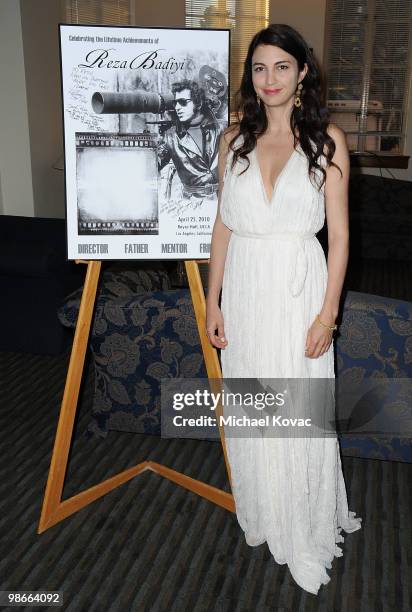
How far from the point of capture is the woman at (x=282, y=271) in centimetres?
192

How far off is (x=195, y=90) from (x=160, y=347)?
1094 millimetres

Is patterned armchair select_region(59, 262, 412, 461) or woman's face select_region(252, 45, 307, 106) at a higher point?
woman's face select_region(252, 45, 307, 106)

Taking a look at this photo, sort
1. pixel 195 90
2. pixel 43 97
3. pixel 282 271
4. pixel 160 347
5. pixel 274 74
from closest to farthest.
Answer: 1. pixel 274 74
2. pixel 282 271
3. pixel 195 90
4. pixel 160 347
5. pixel 43 97

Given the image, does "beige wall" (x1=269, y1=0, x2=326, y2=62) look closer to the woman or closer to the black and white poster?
the black and white poster

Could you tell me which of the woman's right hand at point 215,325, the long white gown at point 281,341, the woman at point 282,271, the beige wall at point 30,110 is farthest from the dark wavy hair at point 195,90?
the beige wall at point 30,110

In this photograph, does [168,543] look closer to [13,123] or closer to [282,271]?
[282,271]

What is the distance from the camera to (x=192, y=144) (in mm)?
2293

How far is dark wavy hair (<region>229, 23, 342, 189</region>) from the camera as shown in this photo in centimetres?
188

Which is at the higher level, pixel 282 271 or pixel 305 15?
pixel 305 15

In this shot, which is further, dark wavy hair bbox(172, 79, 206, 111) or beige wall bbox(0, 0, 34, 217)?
beige wall bbox(0, 0, 34, 217)

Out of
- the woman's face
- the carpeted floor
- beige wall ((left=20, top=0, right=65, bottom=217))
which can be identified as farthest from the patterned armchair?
beige wall ((left=20, top=0, right=65, bottom=217))

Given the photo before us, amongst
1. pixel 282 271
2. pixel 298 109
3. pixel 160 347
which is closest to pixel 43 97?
pixel 160 347

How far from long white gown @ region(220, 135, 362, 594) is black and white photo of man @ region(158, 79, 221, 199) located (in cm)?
25

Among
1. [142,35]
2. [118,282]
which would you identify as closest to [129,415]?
[118,282]
